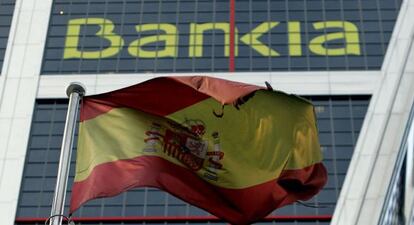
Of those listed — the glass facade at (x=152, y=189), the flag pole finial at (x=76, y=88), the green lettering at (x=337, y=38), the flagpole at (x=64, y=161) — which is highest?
the green lettering at (x=337, y=38)

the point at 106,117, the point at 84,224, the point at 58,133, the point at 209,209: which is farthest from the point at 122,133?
the point at 58,133

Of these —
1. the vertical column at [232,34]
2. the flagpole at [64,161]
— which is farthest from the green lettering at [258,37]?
the flagpole at [64,161]

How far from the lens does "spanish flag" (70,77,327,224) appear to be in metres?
23.8

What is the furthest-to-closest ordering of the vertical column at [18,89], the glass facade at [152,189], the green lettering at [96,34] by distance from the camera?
the green lettering at [96,34] < the vertical column at [18,89] < the glass facade at [152,189]

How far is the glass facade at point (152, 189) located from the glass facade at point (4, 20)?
491cm

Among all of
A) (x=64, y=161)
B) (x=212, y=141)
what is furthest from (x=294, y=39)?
(x=64, y=161)

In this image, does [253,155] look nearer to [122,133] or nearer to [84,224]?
[122,133]

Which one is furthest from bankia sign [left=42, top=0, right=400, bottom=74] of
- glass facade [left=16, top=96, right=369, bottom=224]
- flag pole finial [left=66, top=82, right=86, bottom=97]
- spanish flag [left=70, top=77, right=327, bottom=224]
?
flag pole finial [left=66, top=82, right=86, bottom=97]

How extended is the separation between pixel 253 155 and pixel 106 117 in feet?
11.6

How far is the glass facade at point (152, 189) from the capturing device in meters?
57.8

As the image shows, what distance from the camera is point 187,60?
64.8m

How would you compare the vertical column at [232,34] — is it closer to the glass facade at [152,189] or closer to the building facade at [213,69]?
the building facade at [213,69]

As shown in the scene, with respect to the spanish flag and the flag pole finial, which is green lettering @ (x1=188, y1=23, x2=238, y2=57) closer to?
the spanish flag

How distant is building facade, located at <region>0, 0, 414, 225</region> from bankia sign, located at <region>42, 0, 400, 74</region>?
0.06 m
